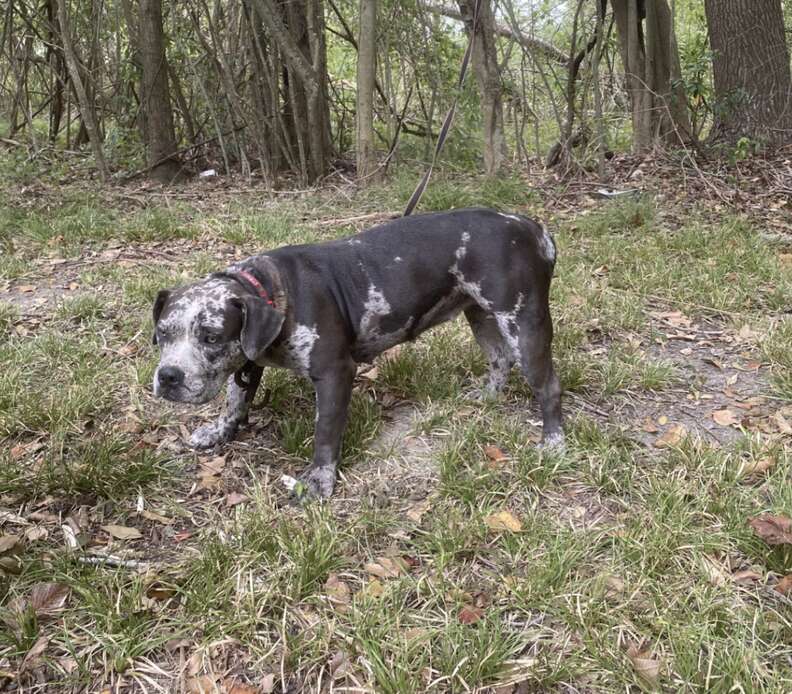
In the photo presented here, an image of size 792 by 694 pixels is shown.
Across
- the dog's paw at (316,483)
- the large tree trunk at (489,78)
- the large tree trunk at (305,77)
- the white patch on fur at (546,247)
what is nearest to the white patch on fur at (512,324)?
the white patch on fur at (546,247)

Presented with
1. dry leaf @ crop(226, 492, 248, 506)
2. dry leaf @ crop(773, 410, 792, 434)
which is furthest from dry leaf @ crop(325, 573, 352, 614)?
dry leaf @ crop(773, 410, 792, 434)

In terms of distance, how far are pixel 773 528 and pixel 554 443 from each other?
1120mm

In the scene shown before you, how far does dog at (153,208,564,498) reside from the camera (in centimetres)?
312

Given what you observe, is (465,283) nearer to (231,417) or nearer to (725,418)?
(231,417)

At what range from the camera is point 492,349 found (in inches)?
163

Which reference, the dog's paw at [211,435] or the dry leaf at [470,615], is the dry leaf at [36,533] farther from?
the dry leaf at [470,615]

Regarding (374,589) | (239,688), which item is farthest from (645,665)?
(239,688)

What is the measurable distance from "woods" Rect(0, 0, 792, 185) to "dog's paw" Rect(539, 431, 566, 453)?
214 inches

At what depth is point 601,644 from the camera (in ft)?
7.70

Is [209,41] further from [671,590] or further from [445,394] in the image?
[671,590]

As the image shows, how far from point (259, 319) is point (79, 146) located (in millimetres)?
9977

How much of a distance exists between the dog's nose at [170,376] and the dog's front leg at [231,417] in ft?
2.22

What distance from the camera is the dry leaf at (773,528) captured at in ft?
8.78

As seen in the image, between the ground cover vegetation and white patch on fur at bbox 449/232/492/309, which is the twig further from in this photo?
white patch on fur at bbox 449/232/492/309
